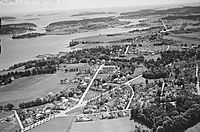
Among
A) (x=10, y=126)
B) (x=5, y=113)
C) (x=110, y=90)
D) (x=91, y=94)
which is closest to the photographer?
(x=10, y=126)

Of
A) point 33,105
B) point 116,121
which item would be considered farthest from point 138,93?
point 33,105

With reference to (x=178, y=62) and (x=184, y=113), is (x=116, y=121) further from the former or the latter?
(x=178, y=62)

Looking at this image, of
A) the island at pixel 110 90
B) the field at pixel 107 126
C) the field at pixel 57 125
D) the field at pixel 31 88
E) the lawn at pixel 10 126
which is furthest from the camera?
the field at pixel 31 88

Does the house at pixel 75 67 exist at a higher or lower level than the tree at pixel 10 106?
higher

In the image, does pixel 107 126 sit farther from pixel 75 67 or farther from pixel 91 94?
pixel 75 67

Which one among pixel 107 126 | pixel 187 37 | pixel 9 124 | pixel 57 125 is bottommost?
pixel 9 124

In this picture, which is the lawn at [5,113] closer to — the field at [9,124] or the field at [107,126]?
the field at [9,124]

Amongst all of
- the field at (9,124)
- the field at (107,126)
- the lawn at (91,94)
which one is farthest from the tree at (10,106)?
the field at (107,126)

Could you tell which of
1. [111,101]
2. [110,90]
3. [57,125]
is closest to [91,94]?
[110,90]
